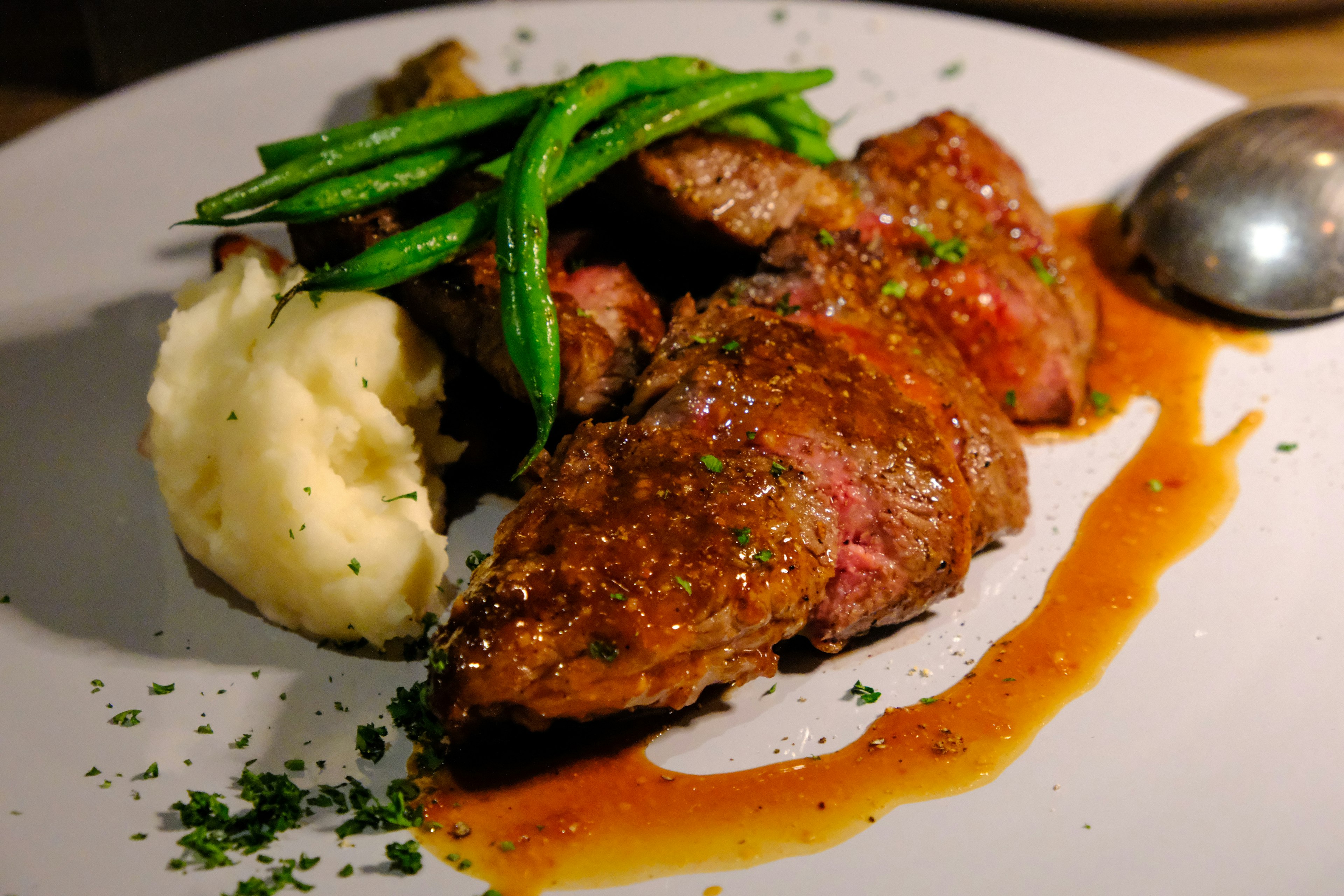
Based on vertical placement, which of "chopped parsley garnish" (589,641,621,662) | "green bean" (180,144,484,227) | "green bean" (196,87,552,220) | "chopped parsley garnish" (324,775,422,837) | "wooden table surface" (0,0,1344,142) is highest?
"green bean" (196,87,552,220)

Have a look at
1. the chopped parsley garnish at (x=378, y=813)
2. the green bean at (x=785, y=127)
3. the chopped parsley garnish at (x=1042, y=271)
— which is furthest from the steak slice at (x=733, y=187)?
the chopped parsley garnish at (x=378, y=813)

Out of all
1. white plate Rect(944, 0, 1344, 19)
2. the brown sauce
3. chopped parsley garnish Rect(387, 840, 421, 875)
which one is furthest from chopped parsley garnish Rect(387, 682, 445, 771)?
white plate Rect(944, 0, 1344, 19)

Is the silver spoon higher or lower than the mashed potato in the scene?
lower

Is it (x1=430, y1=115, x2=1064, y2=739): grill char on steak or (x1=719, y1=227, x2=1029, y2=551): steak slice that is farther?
(x1=719, y1=227, x2=1029, y2=551): steak slice

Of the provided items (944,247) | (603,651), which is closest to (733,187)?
(944,247)

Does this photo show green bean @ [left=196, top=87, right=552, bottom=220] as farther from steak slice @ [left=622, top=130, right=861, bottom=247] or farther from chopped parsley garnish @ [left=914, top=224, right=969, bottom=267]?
chopped parsley garnish @ [left=914, top=224, right=969, bottom=267]
